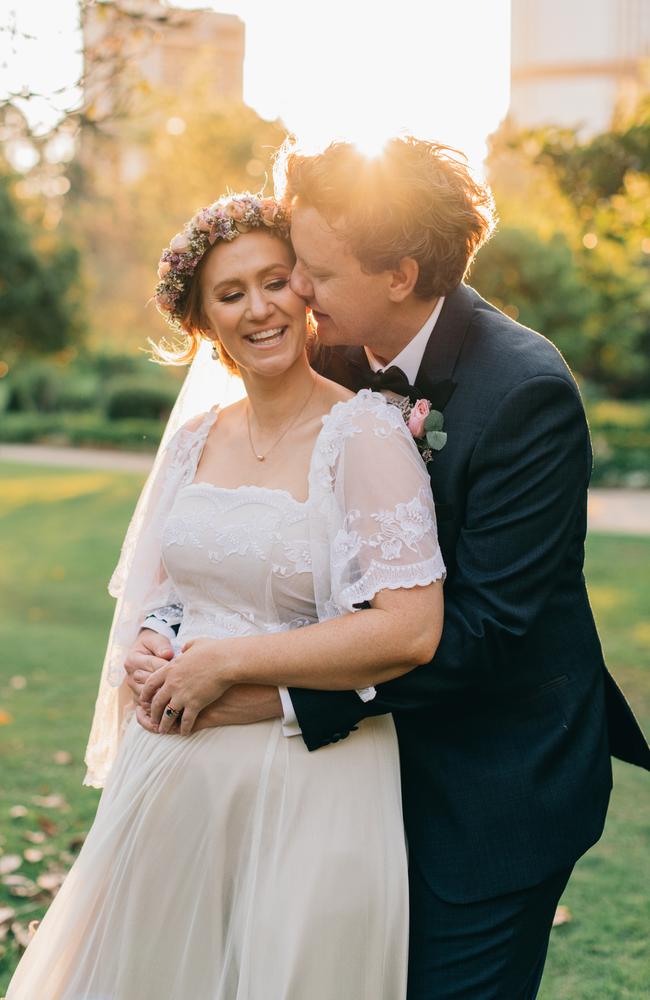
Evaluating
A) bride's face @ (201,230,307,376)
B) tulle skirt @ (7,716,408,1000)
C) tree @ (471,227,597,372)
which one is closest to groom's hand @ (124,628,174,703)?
tulle skirt @ (7,716,408,1000)

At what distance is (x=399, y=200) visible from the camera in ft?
8.24

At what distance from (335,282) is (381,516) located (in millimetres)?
566

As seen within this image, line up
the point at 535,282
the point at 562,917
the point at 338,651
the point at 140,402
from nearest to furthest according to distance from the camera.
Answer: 1. the point at 338,651
2. the point at 562,917
3. the point at 535,282
4. the point at 140,402

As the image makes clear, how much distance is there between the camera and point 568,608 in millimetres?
2662

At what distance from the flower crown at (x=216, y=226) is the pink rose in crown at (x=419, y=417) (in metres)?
0.58

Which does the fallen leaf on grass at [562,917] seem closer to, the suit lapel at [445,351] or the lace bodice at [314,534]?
the lace bodice at [314,534]

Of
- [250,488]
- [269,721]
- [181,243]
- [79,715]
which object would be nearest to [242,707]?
[269,721]

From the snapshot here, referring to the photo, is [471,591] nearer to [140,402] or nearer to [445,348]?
[445,348]

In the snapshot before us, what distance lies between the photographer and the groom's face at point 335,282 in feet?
8.45

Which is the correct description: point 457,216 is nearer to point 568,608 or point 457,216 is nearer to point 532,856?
point 568,608

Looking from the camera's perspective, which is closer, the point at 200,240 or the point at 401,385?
the point at 401,385

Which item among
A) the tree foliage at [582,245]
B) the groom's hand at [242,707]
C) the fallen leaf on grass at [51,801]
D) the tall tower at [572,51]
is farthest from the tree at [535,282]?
the tall tower at [572,51]

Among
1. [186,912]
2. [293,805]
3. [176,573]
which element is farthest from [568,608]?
Result: [186,912]

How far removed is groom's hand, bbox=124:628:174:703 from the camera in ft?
9.07
